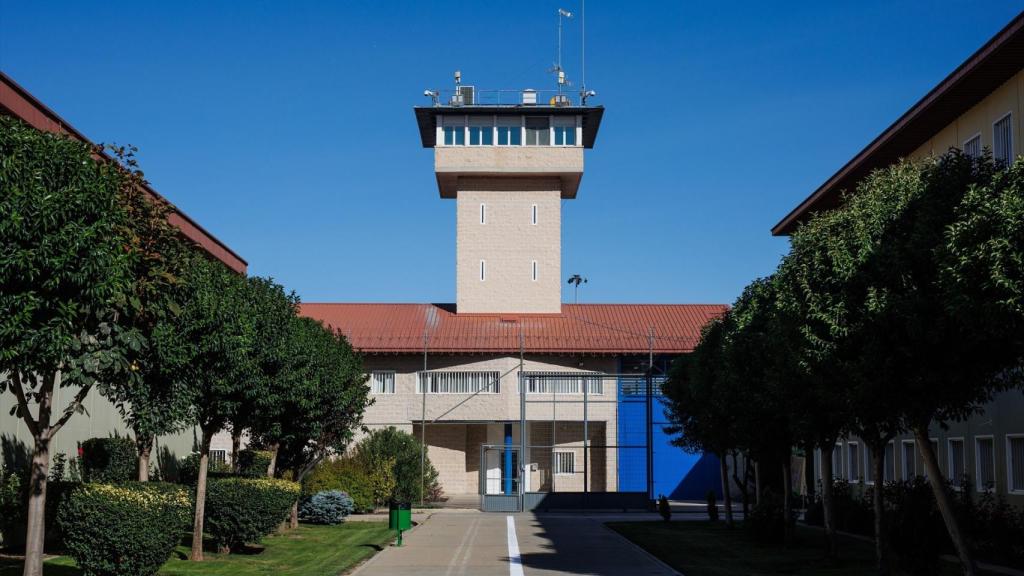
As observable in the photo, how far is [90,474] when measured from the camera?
2439 cm

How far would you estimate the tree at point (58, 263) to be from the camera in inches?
514

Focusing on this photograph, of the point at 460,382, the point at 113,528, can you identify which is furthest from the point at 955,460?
the point at 460,382

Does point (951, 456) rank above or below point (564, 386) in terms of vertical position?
below

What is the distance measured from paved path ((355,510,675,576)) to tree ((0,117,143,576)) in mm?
8612

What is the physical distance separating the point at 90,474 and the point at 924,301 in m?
17.4

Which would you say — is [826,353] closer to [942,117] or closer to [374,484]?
[942,117]

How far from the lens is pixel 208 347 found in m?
18.9

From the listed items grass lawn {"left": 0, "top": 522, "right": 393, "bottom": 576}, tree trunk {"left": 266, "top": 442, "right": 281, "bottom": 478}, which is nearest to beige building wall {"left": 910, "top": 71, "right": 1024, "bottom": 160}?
grass lawn {"left": 0, "top": 522, "right": 393, "bottom": 576}

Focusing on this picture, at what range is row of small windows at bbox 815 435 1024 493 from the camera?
2452 centimetres

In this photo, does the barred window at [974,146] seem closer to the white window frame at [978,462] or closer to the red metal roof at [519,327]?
the white window frame at [978,462]

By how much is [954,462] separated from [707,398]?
686cm

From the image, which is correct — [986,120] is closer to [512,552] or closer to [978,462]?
[978,462]

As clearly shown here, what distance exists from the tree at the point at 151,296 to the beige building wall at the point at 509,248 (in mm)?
42670

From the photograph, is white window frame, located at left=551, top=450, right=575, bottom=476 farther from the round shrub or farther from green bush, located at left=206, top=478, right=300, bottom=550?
green bush, located at left=206, top=478, right=300, bottom=550
